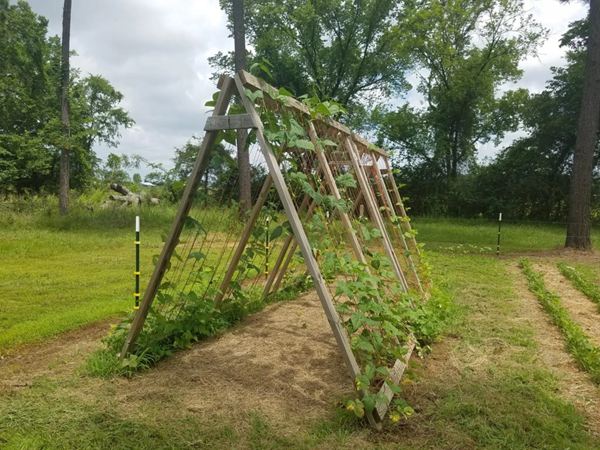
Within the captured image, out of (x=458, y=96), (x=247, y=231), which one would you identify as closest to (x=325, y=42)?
(x=458, y=96)

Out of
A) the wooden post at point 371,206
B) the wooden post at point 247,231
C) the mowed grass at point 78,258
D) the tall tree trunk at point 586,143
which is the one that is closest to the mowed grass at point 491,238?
the mowed grass at point 78,258

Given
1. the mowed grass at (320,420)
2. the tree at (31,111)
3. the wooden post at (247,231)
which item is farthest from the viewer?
the tree at (31,111)

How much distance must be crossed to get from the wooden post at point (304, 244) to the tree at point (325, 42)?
18561mm

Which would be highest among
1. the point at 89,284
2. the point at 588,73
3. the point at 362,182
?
the point at 588,73

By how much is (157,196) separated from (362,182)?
64.3 feet

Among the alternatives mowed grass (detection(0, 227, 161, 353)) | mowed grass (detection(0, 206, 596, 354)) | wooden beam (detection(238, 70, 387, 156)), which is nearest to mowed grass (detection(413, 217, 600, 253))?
mowed grass (detection(0, 206, 596, 354))

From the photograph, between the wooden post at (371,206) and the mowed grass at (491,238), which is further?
the mowed grass at (491,238)

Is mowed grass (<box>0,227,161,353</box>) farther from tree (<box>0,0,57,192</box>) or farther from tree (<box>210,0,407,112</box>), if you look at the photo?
tree (<box>210,0,407,112</box>)

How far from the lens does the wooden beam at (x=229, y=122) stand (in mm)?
3213

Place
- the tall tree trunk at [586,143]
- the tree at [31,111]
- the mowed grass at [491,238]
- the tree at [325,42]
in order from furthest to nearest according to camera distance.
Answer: the tree at [325,42]
the tree at [31,111]
the mowed grass at [491,238]
the tall tree trunk at [586,143]

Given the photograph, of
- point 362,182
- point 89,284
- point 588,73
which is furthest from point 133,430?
point 588,73

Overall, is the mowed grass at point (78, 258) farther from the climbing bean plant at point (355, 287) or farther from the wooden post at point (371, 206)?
the wooden post at point (371, 206)

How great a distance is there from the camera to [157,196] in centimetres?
2294

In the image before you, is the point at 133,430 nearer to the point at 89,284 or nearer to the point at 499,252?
the point at 89,284
